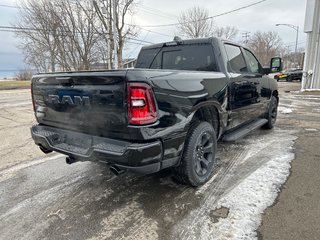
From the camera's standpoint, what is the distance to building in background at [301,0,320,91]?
45.5ft

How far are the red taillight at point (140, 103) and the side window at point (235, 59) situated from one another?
212 centimetres

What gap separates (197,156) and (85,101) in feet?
4.97

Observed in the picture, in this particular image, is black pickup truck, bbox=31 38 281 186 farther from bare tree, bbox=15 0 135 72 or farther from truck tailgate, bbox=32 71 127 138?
bare tree, bbox=15 0 135 72

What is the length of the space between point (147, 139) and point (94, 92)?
738mm

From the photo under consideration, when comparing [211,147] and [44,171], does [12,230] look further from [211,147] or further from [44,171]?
[211,147]

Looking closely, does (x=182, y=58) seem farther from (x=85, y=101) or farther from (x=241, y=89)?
(x=85, y=101)

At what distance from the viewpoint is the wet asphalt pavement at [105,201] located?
242 centimetres

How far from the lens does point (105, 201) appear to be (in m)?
2.95

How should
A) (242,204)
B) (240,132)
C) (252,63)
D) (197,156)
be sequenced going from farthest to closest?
1. (252,63)
2. (240,132)
3. (197,156)
4. (242,204)

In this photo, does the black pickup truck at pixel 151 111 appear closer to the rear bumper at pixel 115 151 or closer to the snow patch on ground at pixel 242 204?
the rear bumper at pixel 115 151

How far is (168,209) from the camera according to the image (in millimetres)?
2736

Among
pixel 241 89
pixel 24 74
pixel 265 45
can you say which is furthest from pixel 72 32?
pixel 265 45

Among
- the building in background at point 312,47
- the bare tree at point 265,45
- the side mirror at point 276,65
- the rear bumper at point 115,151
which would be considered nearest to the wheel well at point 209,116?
the rear bumper at point 115,151

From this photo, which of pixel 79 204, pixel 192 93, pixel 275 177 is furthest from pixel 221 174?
pixel 79 204
